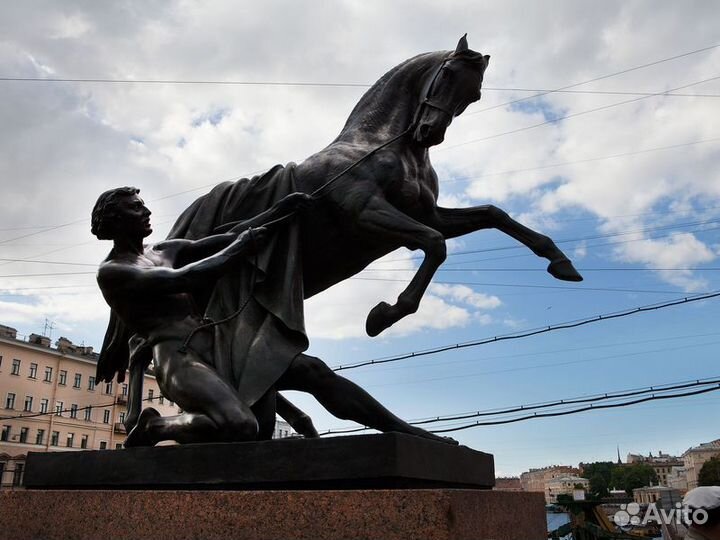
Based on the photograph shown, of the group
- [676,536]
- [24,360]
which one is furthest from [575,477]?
[676,536]

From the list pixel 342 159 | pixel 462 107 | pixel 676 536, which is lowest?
pixel 676 536

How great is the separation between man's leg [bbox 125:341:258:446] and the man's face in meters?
0.80

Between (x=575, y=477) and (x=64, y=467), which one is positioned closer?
(x=64, y=467)

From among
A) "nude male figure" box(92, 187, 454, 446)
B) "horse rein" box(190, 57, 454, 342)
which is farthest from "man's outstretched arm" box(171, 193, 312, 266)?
"nude male figure" box(92, 187, 454, 446)

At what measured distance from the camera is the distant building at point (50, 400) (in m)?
48.0

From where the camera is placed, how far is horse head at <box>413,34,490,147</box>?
527 cm

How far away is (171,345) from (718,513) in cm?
317

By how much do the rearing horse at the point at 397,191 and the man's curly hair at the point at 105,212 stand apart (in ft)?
4.25

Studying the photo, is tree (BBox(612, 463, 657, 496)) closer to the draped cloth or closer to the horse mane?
the horse mane

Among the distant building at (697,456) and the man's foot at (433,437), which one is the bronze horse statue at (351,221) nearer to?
the man's foot at (433,437)

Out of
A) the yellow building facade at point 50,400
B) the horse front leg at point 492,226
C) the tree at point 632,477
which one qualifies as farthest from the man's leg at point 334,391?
the tree at point 632,477

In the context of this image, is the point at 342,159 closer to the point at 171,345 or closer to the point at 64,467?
the point at 171,345

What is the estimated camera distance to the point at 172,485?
13.0 ft

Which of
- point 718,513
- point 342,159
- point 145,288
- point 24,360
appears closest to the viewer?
point 718,513
